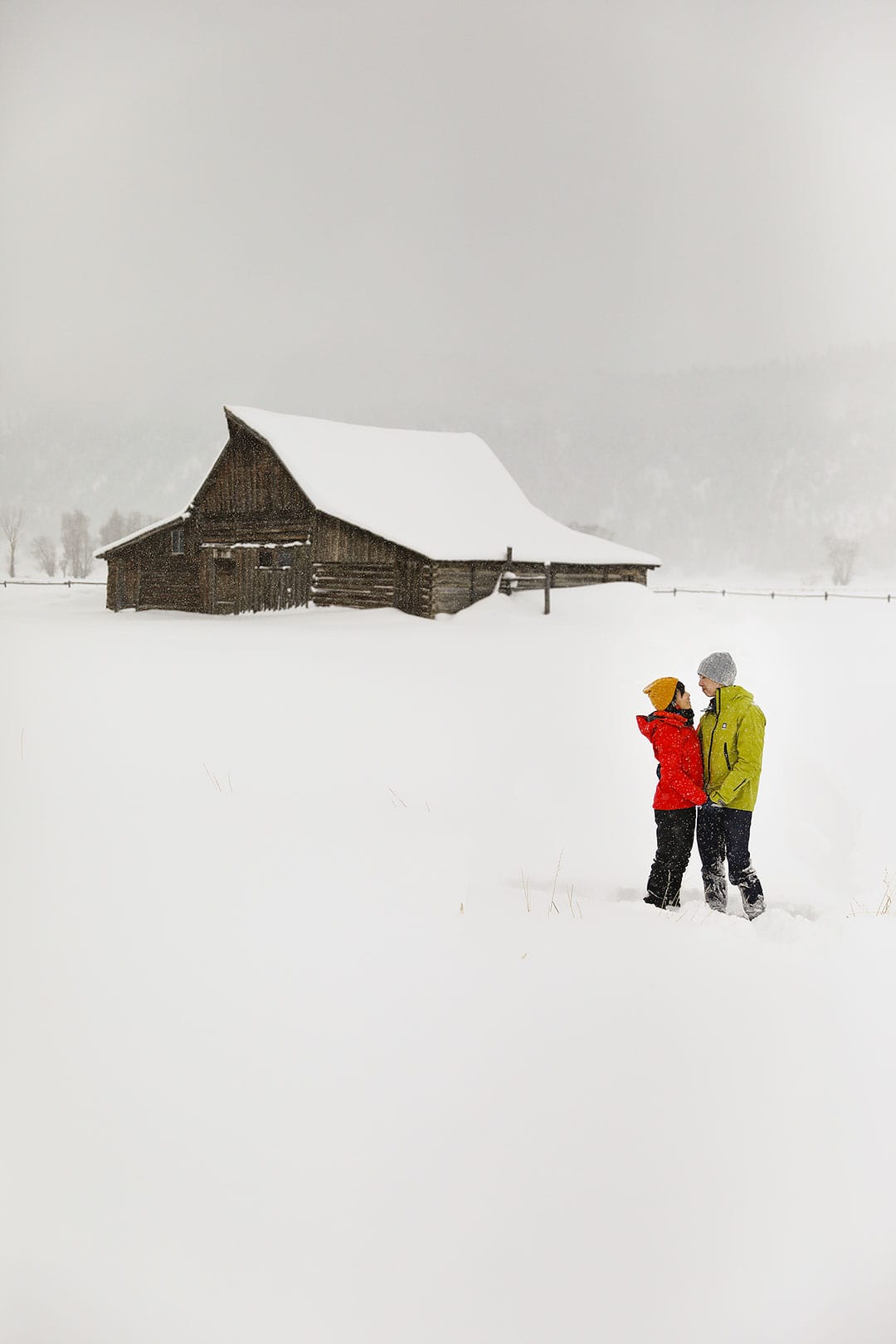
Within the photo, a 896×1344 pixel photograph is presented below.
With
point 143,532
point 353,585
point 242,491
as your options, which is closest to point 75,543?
point 143,532

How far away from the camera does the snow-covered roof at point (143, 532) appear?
3.47m

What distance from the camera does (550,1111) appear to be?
7.10 feet

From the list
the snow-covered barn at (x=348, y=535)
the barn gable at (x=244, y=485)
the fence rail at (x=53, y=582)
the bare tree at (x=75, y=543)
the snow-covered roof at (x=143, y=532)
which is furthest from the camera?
the barn gable at (x=244, y=485)

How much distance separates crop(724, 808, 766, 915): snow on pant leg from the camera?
244cm

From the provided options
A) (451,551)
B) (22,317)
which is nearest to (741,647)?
(451,551)

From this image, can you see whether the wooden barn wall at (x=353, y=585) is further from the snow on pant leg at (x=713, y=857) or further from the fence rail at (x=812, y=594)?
the snow on pant leg at (x=713, y=857)

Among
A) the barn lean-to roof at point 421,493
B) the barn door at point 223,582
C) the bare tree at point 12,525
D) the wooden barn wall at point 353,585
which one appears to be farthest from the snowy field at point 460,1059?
the wooden barn wall at point 353,585

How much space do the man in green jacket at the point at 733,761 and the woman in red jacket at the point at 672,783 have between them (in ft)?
0.13

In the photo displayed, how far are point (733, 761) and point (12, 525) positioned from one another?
2.38 m

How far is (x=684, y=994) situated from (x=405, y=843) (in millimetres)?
863

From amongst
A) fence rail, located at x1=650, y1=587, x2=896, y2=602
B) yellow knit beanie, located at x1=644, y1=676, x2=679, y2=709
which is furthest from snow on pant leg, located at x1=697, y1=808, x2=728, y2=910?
fence rail, located at x1=650, y1=587, x2=896, y2=602

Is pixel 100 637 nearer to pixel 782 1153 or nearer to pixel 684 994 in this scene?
pixel 684 994

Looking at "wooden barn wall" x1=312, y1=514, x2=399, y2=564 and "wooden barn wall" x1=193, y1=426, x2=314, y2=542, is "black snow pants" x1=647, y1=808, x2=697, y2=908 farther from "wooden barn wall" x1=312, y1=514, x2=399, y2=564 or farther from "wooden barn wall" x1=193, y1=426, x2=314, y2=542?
"wooden barn wall" x1=312, y1=514, x2=399, y2=564

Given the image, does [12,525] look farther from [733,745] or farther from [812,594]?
[812,594]
